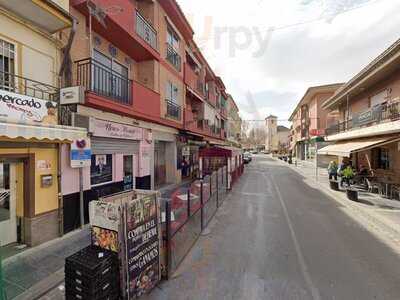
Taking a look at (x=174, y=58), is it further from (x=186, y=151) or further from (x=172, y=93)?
(x=186, y=151)

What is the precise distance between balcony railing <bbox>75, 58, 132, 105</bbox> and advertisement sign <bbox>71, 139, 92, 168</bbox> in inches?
63.9

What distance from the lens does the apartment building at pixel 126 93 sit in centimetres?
686

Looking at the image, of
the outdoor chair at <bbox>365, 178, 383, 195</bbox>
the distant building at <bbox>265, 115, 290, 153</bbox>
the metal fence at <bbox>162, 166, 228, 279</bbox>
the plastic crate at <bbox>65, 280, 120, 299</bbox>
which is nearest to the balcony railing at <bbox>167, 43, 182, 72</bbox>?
the metal fence at <bbox>162, 166, 228, 279</bbox>

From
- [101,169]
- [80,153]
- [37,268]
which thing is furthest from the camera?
[101,169]

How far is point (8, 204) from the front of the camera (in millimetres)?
5457

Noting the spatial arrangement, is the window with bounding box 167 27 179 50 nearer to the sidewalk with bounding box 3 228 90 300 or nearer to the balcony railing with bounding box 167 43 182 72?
the balcony railing with bounding box 167 43 182 72

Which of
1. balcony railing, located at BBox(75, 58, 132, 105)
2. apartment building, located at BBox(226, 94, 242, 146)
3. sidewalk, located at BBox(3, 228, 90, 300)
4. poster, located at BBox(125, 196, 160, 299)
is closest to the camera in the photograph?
poster, located at BBox(125, 196, 160, 299)

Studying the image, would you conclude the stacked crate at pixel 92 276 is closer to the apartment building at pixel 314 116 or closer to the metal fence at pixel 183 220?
the metal fence at pixel 183 220

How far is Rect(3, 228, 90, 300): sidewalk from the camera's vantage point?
3873 millimetres

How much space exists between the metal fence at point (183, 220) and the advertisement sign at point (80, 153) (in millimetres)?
2897

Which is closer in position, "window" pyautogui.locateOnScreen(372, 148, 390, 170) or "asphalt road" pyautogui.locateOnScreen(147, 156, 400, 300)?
"asphalt road" pyautogui.locateOnScreen(147, 156, 400, 300)

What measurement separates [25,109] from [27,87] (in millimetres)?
810

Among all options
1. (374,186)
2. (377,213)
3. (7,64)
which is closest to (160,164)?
(7,64)

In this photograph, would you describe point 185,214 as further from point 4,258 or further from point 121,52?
point 121,52
